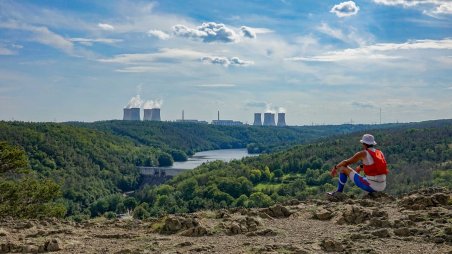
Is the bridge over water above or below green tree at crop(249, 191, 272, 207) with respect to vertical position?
below

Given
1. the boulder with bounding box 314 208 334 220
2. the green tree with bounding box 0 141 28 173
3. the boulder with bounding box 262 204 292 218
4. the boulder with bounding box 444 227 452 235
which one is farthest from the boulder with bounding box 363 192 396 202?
the green tree with bounding box 0 141 28 173

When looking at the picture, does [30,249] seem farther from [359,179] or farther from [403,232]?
[359,179]

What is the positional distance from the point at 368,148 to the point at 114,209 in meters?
101

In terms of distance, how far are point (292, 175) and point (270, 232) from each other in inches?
4667

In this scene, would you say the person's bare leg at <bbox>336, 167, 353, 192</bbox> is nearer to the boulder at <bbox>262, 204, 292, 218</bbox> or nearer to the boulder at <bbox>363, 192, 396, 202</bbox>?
the boulder at <bbox>363, 192, 396, 202</bbox>

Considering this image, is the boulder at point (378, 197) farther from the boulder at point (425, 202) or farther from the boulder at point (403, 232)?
the boulder at point (403, 232)

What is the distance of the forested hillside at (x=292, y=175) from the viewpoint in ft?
307

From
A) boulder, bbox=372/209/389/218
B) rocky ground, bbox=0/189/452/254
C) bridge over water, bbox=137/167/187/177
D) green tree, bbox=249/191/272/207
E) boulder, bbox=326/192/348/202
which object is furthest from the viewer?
bridge over water, bbox=137/167/187/177

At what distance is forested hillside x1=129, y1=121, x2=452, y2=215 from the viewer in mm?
93438

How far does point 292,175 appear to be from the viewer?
130375 mm

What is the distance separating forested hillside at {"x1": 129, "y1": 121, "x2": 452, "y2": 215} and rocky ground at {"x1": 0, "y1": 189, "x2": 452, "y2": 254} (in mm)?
67926

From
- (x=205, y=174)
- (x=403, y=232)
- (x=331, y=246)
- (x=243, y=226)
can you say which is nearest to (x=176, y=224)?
(x=243, y=226)

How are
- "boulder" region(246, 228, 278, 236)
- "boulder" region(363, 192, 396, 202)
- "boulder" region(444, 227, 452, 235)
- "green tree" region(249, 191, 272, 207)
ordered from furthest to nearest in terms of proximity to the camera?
"green tree" region(249, 191, 272, 207)
"boulder" region(363, 192, 396, 202)
"boulder" region(246, 228, 278, 236)
"boulder" region(444, 227, 452, 235)

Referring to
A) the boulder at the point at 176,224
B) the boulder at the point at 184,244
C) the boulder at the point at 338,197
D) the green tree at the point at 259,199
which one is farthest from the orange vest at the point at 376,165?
the green tree at the point at 259,199
